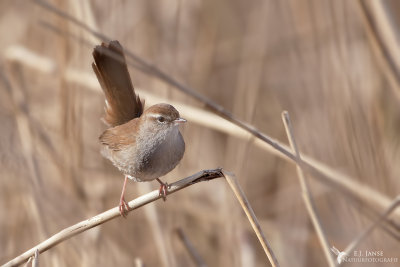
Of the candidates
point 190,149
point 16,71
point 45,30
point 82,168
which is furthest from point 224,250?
point 45,30

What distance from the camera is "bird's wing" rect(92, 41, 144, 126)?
7.84 feet

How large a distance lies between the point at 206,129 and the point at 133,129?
1.51 m

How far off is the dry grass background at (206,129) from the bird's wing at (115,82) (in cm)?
38

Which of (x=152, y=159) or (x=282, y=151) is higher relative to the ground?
(x=152, y=159)

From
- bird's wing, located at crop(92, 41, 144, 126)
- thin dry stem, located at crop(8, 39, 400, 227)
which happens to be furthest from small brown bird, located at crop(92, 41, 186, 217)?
thin dry stem, located at crop(8, 39, 400, 227)

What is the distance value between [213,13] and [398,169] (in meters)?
1.90

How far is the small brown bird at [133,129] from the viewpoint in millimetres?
2533

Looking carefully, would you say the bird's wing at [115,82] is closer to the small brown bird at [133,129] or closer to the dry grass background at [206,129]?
the small brown bird at [133,129]

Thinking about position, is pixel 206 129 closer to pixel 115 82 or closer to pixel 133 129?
pixel 133 129

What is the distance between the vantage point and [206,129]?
4.21m

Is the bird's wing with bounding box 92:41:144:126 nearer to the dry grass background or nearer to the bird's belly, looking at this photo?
A: the bird's belly

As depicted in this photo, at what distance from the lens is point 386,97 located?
3508 millimetres

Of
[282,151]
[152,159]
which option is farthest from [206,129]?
[282,151]

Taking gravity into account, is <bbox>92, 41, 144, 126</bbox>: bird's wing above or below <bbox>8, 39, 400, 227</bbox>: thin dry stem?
above
